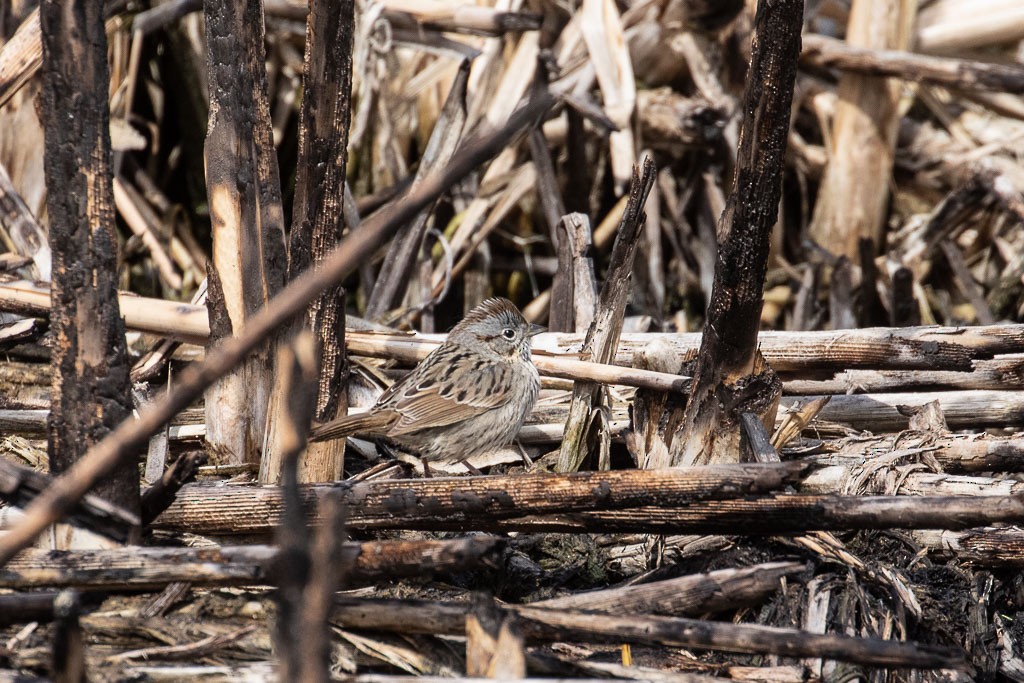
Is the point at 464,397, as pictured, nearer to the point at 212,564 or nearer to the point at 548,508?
the point at 548,508

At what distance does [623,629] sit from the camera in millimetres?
3006

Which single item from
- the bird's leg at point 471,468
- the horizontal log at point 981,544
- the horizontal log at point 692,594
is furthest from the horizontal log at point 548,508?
the bird's leg at point 471,468

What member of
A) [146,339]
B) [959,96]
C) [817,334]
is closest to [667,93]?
[959,96]

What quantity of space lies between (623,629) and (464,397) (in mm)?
2203

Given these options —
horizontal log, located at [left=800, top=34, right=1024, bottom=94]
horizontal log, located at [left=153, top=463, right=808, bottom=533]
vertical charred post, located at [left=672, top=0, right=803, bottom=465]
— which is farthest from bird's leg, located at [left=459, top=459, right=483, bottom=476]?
horizontal log, located at [left=800, top=34, right=1024, bottom=94]

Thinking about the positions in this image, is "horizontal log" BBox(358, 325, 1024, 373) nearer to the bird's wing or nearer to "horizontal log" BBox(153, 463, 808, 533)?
the bird's wing

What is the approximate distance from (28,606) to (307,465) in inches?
60.0

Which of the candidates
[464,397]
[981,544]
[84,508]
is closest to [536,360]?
[464,397]

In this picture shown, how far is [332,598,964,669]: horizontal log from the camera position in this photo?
287cm

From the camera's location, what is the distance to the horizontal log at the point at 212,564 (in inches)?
113

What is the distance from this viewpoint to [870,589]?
361 cm

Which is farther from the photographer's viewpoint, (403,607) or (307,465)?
(307,465)

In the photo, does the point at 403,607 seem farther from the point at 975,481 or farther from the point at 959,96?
the point at 959,96

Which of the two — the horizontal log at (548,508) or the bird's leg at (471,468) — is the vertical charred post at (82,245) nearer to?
the horizontal log at (548,508)
